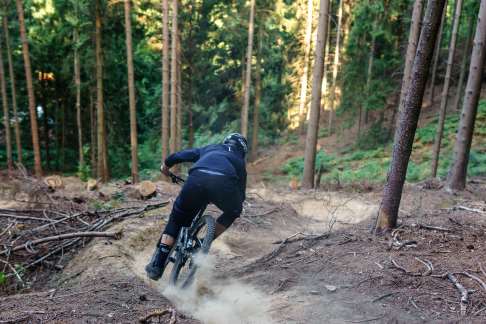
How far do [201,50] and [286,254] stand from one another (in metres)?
19.5

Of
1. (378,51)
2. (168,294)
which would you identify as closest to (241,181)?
(168,294)

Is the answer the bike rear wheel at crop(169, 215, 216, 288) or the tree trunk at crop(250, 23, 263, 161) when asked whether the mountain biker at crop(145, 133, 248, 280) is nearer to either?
the bike rear wheel at crop(169, 215, 216, 288)

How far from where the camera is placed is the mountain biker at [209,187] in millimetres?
4695

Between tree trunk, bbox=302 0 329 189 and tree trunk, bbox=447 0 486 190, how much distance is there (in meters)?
4.22

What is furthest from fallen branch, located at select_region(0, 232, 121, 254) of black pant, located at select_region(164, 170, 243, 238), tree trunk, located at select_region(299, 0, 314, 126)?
tree trunk, located at select_region(299, 0, 314, 126)

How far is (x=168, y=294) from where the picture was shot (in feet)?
16.5

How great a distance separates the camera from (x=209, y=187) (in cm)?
467

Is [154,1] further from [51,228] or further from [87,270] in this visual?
[87,270]

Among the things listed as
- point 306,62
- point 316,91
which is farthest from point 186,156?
point 306,62

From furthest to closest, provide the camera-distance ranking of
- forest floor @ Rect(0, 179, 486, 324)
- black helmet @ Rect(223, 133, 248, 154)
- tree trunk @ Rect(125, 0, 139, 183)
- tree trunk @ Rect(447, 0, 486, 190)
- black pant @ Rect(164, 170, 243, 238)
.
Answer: tree trunk @ Rect(125, 0, 139, 183) → tree trunk @ Rect(447, 0, 486, 190) → black helmet @ Rect(223, 133, 248, 154) → black pant @ Rect(164, 170, 243, 238) → forest floor @ Rect(0, 179, 486, 324)

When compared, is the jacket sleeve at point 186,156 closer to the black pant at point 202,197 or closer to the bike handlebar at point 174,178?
the bike handlebar at point 174,178

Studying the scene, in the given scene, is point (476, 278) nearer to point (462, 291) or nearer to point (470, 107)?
point (462, 291)

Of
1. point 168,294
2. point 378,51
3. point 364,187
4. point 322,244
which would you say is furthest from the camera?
point 378,51

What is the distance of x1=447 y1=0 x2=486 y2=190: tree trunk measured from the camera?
10459 millimetres
